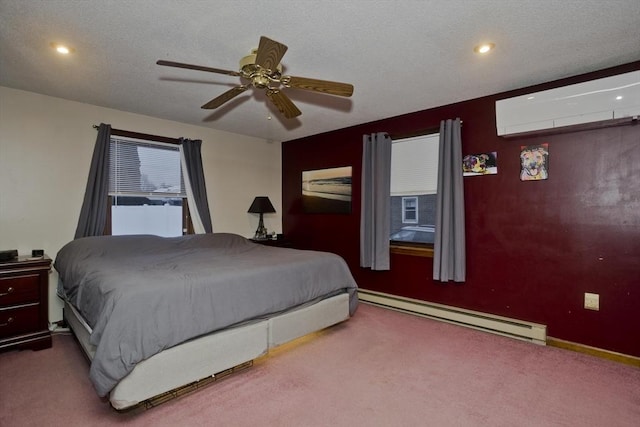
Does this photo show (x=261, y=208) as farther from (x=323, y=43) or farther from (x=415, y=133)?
(x=323, y=43)

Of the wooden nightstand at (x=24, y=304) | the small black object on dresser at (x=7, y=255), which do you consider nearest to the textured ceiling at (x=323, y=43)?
the small black object on dresser at (x=7, y=255)

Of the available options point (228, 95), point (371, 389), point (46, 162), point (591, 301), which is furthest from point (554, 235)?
point (46, 162)

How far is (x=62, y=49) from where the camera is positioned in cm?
233

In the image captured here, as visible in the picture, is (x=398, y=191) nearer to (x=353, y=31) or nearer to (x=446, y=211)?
(x=446, y=211)

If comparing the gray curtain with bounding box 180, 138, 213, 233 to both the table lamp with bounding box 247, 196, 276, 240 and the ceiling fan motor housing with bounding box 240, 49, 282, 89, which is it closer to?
the table lamp with bounding box 247, 196, 276, 240

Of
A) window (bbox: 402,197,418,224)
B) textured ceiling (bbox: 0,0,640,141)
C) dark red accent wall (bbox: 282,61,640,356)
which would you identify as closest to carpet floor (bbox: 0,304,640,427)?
dark red accent wall (bbox: 282,61,640,356)

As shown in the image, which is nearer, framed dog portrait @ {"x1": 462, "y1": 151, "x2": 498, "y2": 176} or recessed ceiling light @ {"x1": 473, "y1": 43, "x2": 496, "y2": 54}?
recessed ceiling light @ {"x1": 473, "y1": 43, "x2": 496, "y2": 54}

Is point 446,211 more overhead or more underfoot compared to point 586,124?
more underfoot

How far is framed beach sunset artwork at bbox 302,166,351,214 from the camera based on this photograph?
14.8ft

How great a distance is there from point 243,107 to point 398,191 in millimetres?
2080

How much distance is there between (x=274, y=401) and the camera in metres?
2.03

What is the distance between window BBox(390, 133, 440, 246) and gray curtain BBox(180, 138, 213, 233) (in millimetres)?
2457

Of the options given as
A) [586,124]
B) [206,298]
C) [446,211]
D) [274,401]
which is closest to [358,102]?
[446,211]

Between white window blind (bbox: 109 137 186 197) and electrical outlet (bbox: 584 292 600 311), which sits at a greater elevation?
white window blind (bbox: 109 137 186 197)
